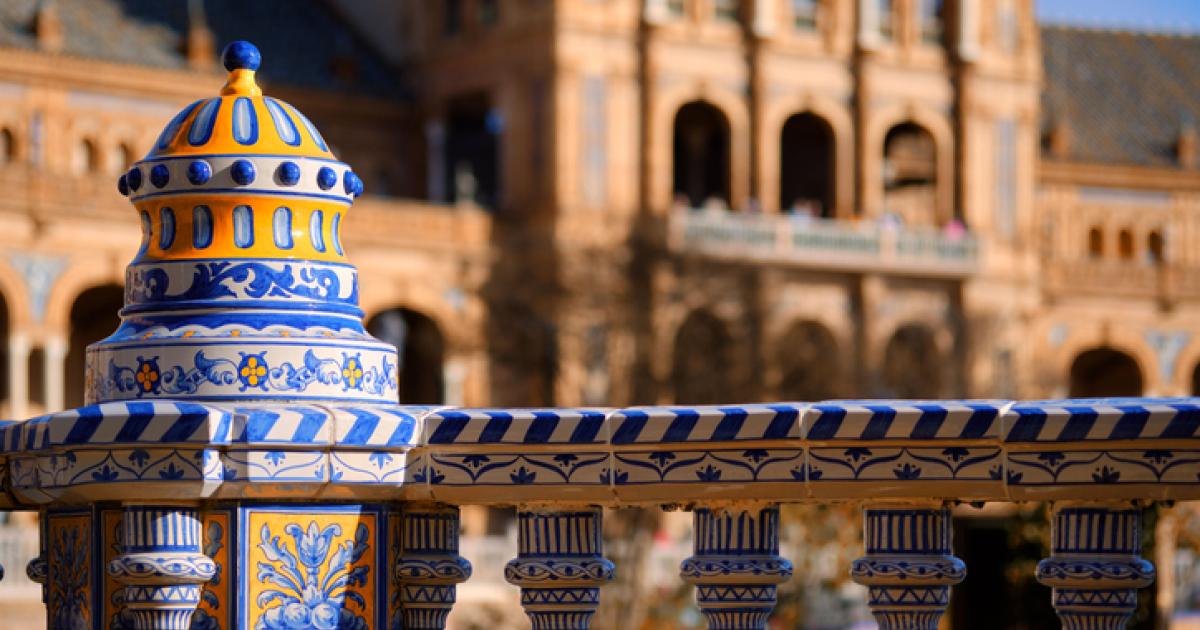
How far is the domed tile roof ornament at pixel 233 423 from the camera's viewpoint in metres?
7.50

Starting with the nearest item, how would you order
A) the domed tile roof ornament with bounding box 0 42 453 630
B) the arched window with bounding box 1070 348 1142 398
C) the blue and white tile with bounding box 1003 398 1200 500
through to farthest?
the blue and white tile with bounding box 1003 398 1200 500
the domed tile roof ornament with bounding box 0 42 453 630
the arched window with bounding box 1070 348 1142 398

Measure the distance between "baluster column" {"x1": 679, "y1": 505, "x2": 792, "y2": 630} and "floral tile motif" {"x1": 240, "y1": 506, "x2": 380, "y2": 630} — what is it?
921 mm

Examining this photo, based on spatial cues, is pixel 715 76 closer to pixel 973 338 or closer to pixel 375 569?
pixel 973 338

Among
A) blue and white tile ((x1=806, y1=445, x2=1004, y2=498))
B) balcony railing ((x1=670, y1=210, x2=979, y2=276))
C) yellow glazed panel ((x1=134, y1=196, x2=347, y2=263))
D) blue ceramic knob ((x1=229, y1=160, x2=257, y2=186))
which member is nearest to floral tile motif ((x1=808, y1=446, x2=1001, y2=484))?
blue and white tile ((x1=806, y1=445, x2=1004, y2=498))

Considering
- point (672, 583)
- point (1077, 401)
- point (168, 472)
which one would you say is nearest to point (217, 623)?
point (168, 472)

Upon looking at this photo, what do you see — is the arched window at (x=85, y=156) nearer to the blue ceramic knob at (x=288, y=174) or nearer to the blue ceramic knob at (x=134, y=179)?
the blue ceramic knob at (x=134, y=179)

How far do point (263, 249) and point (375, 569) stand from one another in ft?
2.94

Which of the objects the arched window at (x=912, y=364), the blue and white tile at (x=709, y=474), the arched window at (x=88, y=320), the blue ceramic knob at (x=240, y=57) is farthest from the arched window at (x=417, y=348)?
the blue and white tile at (x=709, y=474)

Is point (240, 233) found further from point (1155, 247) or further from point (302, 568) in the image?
point (1155, 247)

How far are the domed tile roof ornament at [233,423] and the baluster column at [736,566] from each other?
0.79 m

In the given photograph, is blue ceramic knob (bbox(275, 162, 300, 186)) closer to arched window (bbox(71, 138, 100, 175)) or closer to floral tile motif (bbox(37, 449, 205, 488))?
floral tile motif (bbox(37, 449, 205, 488))

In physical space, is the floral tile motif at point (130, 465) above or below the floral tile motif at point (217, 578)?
above

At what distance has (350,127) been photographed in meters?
57.3

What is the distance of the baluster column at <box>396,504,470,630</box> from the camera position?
7.89 metres
